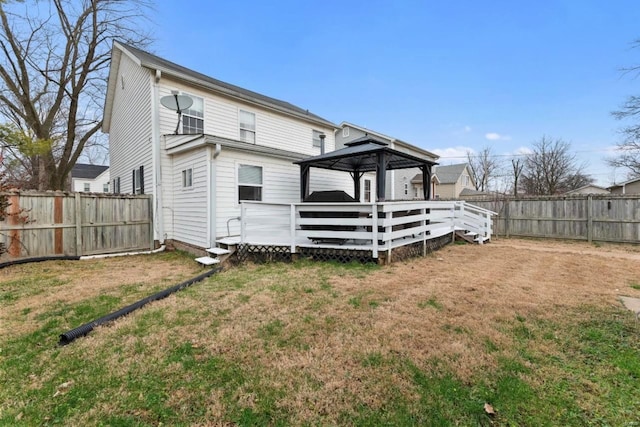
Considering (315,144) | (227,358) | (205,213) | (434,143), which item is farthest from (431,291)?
(434,143)

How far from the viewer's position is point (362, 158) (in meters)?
8.90

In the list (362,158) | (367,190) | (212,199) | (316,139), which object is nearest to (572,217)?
(367,190)

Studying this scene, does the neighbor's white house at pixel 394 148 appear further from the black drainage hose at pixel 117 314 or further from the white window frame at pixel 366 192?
the black drainage hose at pixel 117 314

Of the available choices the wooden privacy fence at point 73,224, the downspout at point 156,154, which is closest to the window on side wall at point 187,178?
the downspout at point 156,154

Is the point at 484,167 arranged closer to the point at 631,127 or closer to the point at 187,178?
the point at 631,127

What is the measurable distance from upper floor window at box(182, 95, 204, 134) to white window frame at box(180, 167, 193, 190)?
1746 millimetres

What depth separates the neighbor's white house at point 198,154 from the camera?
26.1 ft

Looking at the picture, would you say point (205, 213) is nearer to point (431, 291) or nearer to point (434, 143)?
point (431, 291)

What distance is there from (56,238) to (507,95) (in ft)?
75.2

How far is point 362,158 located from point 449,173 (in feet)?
96.2

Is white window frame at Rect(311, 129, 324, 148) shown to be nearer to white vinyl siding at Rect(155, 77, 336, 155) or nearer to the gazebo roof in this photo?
white vinyl siding at Rect(155, 77, 336, 155)

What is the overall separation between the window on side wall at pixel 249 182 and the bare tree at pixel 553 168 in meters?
35.3

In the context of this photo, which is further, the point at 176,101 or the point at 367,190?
the point at 367,190

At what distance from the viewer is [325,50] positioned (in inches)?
605
